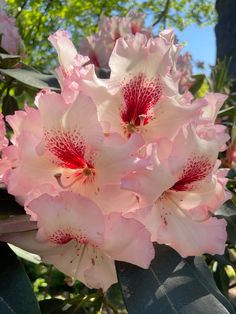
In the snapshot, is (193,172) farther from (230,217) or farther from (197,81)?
(197,81)

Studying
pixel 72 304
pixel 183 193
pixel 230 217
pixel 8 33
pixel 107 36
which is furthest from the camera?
pixel 107 36

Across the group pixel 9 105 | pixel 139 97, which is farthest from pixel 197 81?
pixel 139 97

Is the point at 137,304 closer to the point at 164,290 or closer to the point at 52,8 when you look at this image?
the point at 164,290

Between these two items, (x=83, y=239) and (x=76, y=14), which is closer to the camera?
(x=83, y=239)

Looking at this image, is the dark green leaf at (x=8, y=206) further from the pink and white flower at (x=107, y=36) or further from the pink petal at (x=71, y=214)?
the pink and white flower at (x=107, y=36)

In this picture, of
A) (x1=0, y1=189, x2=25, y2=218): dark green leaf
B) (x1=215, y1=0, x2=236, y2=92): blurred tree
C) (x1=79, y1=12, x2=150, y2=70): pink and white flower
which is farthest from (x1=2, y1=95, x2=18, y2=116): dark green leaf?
(x1=215, y1=0, x2=236, y2=92): blurred tree

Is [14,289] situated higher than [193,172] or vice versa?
[193,172]

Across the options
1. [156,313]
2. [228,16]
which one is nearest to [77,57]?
[156,313]

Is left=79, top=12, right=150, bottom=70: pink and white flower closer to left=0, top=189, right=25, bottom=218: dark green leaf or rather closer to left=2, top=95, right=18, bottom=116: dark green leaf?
left=2, top=95, right=18, bottom=116: dark green leaf
